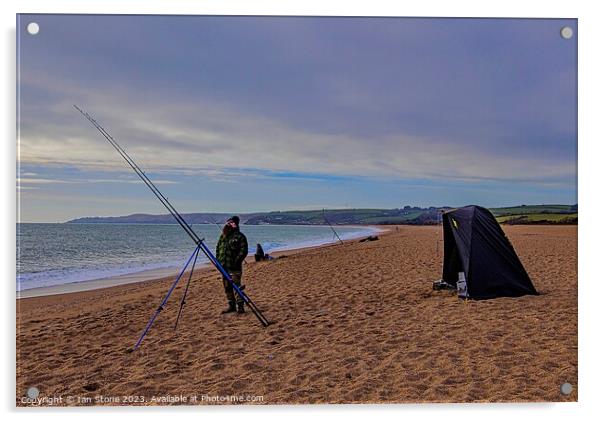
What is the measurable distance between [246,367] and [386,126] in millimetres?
2116

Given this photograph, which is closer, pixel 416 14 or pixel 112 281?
pixel 416 14

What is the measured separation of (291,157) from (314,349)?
151 cm

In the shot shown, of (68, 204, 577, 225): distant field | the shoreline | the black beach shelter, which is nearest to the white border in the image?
(68, 204, 577, 225): distant field

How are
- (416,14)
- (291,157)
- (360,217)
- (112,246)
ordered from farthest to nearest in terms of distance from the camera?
(112,246) → (360,217) → (291,157) → (416,14)

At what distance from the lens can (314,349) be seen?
12.1 ft

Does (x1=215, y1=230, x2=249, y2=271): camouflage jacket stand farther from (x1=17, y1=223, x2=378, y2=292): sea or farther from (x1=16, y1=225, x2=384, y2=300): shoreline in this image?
(x1=16, y1=225, x2=384, y2=300): shoreline

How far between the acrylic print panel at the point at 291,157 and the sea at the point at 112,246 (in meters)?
0.06

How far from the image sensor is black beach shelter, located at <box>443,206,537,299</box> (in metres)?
5.01

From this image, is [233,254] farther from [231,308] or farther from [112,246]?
[112,246]

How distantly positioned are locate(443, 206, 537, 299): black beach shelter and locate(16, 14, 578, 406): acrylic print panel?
0.87 meters

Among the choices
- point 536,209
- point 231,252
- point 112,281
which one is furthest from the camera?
point 112,281

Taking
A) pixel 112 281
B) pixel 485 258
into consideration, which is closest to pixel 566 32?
pixel 485 258

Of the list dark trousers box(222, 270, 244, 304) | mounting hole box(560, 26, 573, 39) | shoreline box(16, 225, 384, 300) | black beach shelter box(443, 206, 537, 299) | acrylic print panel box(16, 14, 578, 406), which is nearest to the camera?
acrylic print panel box(16, 14, 578, 406)

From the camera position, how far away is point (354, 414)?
3125mm
